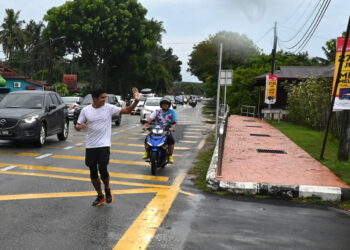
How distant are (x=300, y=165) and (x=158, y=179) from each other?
362 cm

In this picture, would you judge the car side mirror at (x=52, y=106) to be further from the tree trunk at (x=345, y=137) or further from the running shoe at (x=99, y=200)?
the tree trunk at (x=345, y=137)

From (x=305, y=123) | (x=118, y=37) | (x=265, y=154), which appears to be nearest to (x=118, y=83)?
(x=118, y=37)

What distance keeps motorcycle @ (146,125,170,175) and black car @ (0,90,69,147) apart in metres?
4.26

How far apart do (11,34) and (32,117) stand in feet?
194

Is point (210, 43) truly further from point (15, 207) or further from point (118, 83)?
point (15, 207)

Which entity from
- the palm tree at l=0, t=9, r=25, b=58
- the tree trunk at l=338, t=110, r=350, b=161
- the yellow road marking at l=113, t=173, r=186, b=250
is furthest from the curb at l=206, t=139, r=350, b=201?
the palm tree at l=0, t=9, r=25, b=58

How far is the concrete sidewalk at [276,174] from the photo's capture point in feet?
22.7

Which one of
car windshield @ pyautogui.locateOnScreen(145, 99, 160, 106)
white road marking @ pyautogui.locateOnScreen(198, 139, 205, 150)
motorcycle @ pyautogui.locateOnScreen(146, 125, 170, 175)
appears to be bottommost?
white road marking @ pyautogui.locateOnScreen(198, 139, 205, 150)

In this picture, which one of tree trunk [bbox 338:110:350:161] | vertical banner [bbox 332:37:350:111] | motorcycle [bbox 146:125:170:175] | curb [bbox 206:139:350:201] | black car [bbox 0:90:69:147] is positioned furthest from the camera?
black car [bbox 0:90:69:147]

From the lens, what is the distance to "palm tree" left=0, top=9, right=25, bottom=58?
64438 millimetres

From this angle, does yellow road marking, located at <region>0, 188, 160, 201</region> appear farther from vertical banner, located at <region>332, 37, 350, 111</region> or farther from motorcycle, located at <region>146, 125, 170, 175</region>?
vertical banner, located at <region>332, 37, 350, 111</region>

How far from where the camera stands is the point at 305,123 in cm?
2203

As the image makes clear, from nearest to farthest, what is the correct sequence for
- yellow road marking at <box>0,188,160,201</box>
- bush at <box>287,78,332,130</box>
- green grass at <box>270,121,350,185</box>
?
1. yellow road marking at <box>0,188,160,201</box>
2. green grass at <box>270,121,350,185</box>
3. bush at <box>287,78,332,130</box>

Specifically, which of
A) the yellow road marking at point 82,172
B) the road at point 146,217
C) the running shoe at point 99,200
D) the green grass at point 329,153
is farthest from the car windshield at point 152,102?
the running shoe at point 99,200
